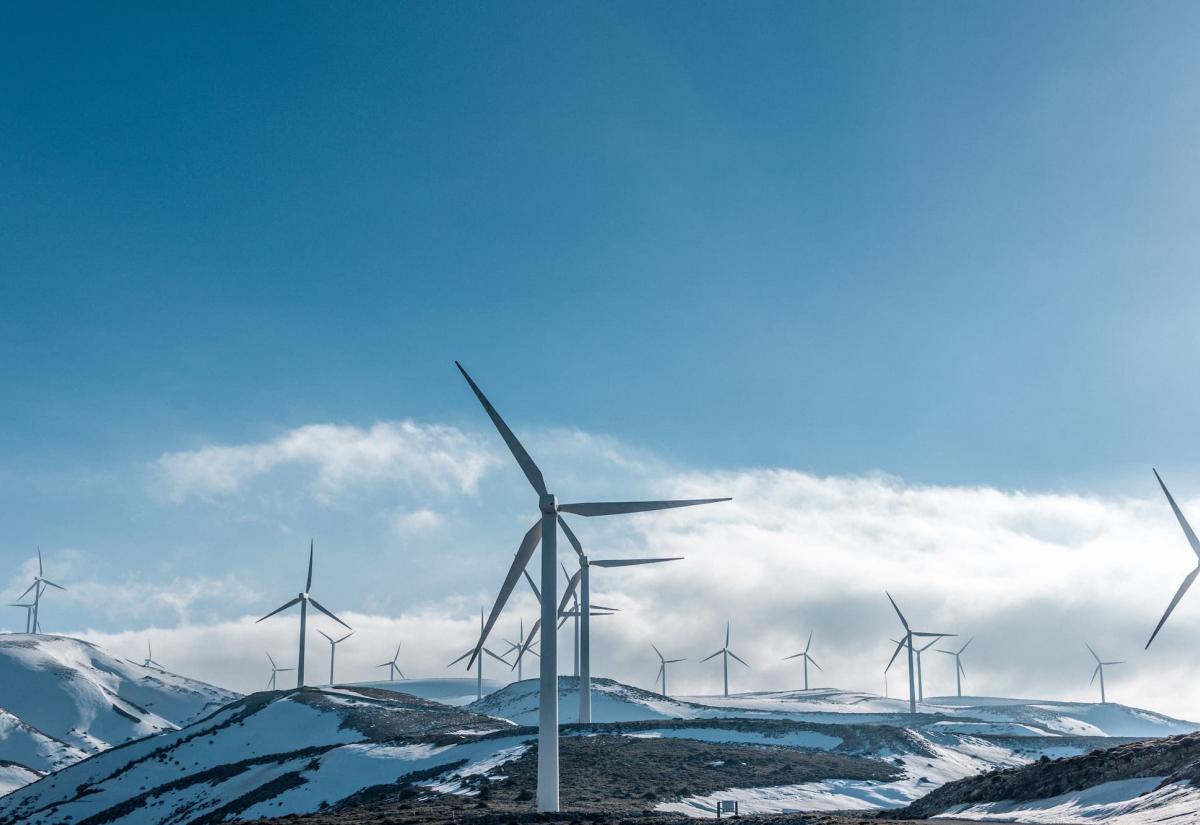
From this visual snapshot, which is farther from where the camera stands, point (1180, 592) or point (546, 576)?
point (1180, 592)

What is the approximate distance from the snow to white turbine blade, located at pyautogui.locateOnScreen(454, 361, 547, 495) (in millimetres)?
20542

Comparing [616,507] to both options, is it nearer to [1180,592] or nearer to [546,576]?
[546,576]

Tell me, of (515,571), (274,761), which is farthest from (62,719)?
(515,571)

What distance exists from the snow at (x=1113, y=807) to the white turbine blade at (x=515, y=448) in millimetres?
20542

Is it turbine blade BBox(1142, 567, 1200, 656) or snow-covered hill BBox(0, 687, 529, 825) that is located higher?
turbine blade BBox(1142, 567, 1200, 656)

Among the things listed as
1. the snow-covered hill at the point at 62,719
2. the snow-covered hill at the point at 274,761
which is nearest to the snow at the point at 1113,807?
the snow-covered hill at the point at 274,761

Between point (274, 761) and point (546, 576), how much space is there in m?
45.4

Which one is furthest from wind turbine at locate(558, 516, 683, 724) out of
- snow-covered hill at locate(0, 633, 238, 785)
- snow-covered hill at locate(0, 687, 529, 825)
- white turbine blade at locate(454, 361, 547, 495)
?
snow-covered hill at locate(0, 633, 238, 785)

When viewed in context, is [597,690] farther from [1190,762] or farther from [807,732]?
[1190,762]

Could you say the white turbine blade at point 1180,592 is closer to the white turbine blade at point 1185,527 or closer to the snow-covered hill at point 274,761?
the white turbine blade at point 1185,527

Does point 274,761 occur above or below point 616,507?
below

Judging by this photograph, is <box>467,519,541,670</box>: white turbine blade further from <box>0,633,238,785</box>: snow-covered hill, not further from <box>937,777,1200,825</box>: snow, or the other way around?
<box>0,633,238,785</box>: snow-covered hill

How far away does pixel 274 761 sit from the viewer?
74.0m

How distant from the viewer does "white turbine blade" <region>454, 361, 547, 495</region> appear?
43.3m
